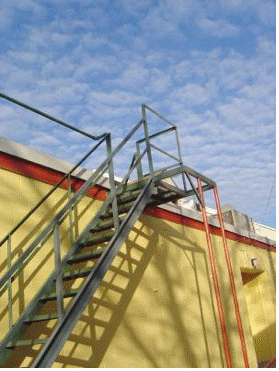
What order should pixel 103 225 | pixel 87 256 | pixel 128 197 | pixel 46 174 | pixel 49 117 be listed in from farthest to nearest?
pixel 128 197 → pixel 46 174 → pixel 103 225 → pixel 49 117 → pixel 87 256

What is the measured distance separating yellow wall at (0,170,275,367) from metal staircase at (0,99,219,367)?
272 millimetres

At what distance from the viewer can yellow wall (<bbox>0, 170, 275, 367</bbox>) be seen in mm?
6234

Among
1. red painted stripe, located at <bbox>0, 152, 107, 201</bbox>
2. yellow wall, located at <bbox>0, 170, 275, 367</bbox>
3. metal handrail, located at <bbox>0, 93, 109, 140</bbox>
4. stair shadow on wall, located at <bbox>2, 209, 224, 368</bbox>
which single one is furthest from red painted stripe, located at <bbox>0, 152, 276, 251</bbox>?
metal handrail, located at <bbox>0, 93, 109, 140</bbox>

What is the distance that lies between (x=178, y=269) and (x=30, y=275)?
425 centimetres

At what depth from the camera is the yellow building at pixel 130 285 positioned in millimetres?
6086

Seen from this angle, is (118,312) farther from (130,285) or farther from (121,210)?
(121,210)

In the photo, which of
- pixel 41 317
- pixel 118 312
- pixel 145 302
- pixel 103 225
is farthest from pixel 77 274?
pixel 145 302

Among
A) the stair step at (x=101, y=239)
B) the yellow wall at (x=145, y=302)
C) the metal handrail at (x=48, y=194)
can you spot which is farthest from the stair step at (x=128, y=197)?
the stair step at (x=101, y=239)

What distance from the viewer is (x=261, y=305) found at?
13695 millimetres

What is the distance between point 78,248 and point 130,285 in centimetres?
191

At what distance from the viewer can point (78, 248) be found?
21.4ft

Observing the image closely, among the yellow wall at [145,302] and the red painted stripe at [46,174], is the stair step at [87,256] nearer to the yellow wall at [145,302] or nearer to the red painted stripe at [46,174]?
the yellow wall at [145,302]

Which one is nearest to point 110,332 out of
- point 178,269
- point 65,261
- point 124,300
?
point 124,300

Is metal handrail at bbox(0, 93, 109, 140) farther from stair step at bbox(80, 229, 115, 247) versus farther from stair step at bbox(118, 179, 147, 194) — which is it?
stair step at bbox(80, 229, 115, 247)
